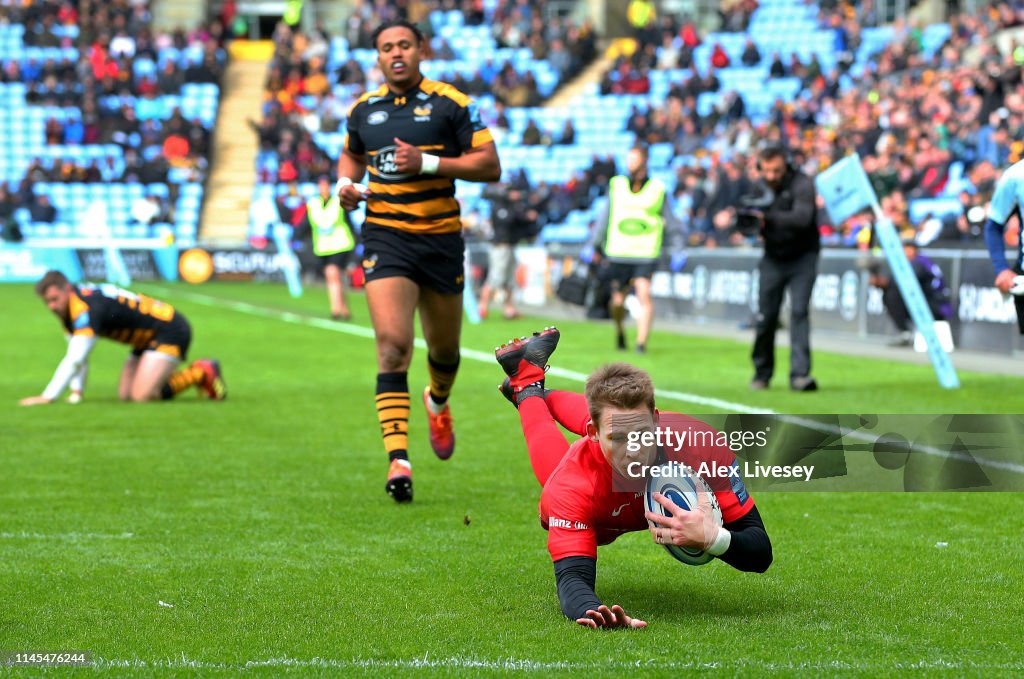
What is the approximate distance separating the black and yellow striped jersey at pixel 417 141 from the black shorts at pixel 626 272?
31.5ft

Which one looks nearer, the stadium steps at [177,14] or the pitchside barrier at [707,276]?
the pitchside barrier at [707,276]

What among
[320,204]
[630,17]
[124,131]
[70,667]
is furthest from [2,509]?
[630,17]

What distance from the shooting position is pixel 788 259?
41.7 feet

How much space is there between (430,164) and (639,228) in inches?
380

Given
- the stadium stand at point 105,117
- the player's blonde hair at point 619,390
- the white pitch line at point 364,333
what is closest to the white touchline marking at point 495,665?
the player's blonde hair at point 619,390

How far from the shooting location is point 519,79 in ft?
142

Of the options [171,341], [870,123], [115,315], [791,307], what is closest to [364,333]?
[171,341]

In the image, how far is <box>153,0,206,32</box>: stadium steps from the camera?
48594 millimetres

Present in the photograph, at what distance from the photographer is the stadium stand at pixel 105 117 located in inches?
1603

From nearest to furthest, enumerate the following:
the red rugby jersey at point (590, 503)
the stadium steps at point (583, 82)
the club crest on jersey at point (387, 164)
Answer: the red rugby jersey at point (590, 503) < the club crest on jersey at point (387, 164) < the stadium steps at point (583, 82)

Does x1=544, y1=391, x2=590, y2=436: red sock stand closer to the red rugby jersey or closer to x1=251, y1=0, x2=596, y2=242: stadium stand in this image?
the red rugby jersey

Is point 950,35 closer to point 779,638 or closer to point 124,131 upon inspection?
point 124,131

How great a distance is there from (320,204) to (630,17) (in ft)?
84.6

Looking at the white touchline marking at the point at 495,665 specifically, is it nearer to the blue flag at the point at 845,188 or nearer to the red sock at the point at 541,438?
the red sock at the point at 541,438
